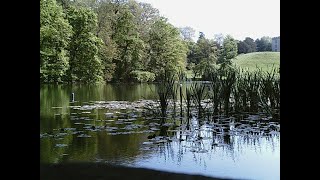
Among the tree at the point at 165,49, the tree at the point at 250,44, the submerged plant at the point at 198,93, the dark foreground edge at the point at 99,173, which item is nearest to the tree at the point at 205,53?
the tree at the point at 165,49

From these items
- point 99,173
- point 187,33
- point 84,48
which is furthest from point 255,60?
point 99,173

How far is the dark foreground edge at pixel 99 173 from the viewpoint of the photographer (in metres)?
3.14

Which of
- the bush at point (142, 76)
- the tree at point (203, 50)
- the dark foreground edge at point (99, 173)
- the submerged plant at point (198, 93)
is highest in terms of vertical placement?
the tree at point (203, 50)

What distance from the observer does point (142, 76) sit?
9.48 m

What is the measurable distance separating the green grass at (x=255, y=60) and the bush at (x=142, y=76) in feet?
6.52

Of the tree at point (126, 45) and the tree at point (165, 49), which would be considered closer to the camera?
the tree at point (165, 49)

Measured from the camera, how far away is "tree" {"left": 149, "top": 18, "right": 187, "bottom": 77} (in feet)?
29.7

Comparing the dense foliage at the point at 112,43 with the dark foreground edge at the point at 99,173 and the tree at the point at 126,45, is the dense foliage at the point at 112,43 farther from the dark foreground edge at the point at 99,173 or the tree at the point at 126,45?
the dark foreground edge at the point at 99,173

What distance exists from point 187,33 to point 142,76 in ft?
4.89

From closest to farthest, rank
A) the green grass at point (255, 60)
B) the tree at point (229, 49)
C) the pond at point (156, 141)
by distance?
the pond at point (156, 141) < the green grass at point (255, 60) < the tree at point (229, 49)

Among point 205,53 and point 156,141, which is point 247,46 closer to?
point 205,53

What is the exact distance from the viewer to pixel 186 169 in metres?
3.58
